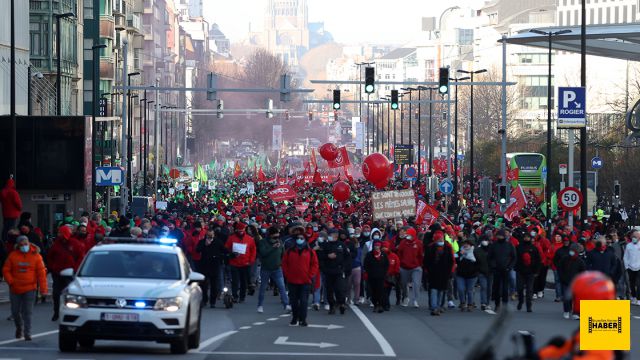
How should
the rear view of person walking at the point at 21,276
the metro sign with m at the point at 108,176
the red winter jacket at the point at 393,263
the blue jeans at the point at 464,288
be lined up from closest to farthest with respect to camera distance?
the rear view of person walking at the point at 21,276 < the blue jeans at the point at 464,288 < the red winter jacket at the point at 393,263 < the metro sign with m at the point at 108,176

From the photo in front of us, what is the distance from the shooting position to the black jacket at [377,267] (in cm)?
2820

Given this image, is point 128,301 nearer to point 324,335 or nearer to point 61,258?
point 324,335

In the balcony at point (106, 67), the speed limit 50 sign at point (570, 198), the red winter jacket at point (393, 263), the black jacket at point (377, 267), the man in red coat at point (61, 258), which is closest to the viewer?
the man in red coat at point (61, 258)

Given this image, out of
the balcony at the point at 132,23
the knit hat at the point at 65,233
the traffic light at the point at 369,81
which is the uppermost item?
the balcony at the point at 132,23

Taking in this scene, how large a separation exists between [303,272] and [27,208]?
2159 centimetres

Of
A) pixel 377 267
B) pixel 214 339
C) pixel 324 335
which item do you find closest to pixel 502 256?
pixel 377 267

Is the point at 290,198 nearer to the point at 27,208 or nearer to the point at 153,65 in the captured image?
the point at 27,208

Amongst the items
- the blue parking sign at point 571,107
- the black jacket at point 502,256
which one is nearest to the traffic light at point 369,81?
the blue parking sign at point 571,107

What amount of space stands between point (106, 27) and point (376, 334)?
8262 centimetres

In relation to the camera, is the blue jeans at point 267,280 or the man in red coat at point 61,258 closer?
the man in red coat at point 61,258

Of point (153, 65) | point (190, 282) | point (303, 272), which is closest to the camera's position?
point (190, 282)

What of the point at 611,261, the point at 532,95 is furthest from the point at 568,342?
the point at 532,95

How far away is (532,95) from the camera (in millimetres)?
174375

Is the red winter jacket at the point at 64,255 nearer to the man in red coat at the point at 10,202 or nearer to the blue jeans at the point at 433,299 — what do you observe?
the blue jeans at the point at 433,299
